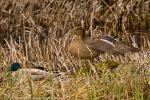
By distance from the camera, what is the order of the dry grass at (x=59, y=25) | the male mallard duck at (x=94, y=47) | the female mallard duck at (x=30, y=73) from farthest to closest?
the dry grass at (x=59, y=25), the male mallard duck at (x=94, y=47), the female mallard duck at (x=30, y=73)

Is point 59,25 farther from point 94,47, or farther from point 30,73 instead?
point 30,73

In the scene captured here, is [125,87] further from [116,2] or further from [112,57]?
[116,2]

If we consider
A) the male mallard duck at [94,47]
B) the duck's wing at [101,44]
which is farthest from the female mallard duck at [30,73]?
the duck's wing at [101,44]

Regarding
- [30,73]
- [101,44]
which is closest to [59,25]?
[101,44]

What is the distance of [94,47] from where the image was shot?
682cm

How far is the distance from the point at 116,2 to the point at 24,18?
1.63m

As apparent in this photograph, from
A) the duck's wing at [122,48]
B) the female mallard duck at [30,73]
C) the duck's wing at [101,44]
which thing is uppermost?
the duck's wing at [101,44]

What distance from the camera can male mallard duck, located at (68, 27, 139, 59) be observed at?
6.79m

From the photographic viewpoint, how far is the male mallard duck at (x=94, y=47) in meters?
6.79

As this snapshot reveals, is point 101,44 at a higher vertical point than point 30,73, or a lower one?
higher

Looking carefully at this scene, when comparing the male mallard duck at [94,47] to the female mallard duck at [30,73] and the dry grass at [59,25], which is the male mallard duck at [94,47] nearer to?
the dry grass at [59,25]

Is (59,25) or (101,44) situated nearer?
(101,44)

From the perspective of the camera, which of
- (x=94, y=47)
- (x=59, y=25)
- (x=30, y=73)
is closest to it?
(x=30, y=73)

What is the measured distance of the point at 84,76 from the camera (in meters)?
5.52
